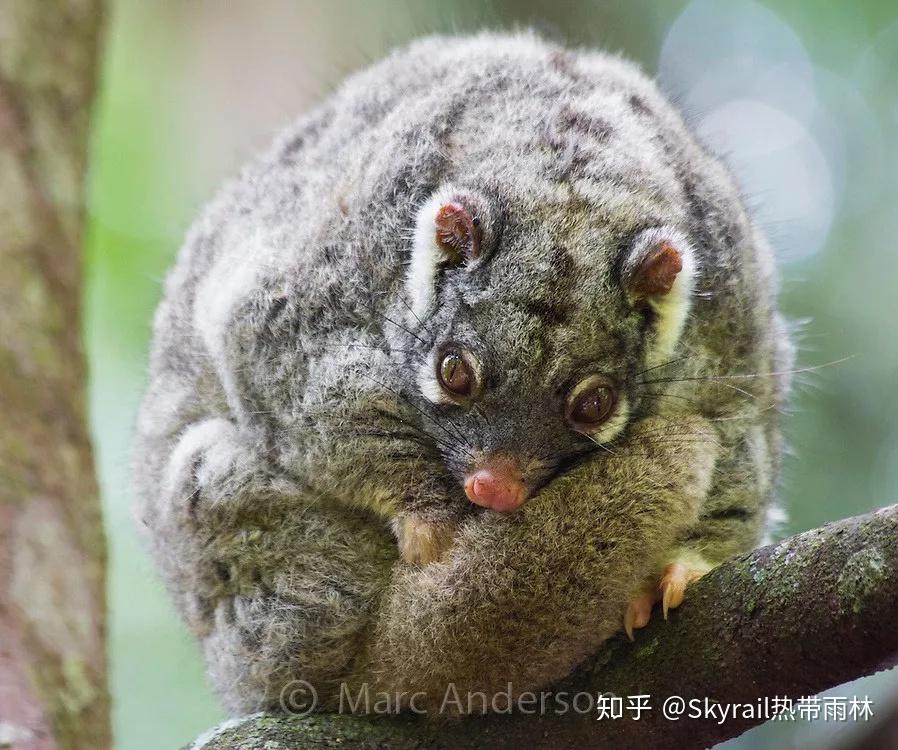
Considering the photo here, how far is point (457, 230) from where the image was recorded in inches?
111

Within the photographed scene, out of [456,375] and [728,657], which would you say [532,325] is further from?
[728,657]

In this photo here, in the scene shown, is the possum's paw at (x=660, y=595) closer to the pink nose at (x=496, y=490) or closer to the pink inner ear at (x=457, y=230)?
the pink nose at (x=496, y=490)

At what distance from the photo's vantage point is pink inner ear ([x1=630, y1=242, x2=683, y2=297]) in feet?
9.04

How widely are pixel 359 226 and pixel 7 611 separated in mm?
1432

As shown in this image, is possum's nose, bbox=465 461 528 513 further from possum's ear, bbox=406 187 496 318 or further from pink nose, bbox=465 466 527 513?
possum's ear, bbox=406 187 496 318

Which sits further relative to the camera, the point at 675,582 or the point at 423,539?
the point at 423,539

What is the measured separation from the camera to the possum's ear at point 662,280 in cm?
277

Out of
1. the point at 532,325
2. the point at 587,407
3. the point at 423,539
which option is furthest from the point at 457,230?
the point at 423,539

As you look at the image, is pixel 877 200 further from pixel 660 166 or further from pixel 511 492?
pixel 511 492

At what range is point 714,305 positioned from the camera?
308 centimetres

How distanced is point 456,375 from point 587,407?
1.17 ft

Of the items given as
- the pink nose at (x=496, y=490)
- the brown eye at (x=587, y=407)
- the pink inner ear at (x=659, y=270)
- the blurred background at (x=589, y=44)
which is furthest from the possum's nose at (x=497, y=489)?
the blurred background at (x=589, y=44)

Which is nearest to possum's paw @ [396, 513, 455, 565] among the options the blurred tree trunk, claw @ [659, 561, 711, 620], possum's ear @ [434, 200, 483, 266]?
claw @ [659, 561, 711, 620]

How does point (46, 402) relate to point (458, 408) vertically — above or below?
above
